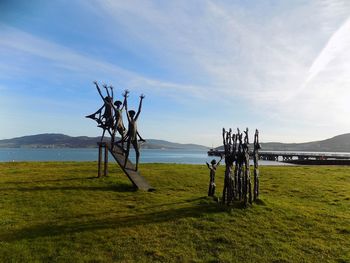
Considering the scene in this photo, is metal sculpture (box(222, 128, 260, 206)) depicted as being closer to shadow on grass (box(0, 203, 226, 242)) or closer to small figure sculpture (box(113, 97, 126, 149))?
shadow on grass (box(0, 203, 226, 242))

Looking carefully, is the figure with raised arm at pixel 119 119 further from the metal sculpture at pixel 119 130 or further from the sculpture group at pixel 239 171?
the sculpture group at pixel 239 171

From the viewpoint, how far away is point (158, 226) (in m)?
13.7

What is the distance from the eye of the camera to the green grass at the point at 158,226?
11.4 meters

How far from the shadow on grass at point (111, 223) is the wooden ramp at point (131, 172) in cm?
501

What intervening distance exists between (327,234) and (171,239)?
6702 millimetres

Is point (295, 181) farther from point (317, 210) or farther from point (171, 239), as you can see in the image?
point (171, 239)

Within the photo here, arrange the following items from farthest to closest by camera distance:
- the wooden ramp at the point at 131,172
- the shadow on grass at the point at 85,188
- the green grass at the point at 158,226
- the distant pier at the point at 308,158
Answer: the distant pier at the point at 308,158
the wooden ramp at the point at 131,172
the shadow on grass at the point at 85,188
the green grass at the point at 158,226

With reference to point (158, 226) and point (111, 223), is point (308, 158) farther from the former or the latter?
point (111, 223)

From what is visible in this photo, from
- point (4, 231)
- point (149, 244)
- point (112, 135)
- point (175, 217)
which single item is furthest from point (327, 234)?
point (112, 135)

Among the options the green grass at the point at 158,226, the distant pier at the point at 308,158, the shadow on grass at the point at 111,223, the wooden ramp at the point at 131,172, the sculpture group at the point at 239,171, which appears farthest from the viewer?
the distant pier at the point at 308,158

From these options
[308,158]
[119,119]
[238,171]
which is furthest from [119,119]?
[308,158]

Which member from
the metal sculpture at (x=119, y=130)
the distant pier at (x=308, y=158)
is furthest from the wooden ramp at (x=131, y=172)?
the distant pier at (x=308, y=158)

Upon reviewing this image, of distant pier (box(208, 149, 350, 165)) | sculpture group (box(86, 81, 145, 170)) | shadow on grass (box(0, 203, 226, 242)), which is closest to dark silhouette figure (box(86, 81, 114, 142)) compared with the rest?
sculpture group (box(86, 81, 145, 170))

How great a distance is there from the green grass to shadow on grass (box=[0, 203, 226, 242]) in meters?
0.04
